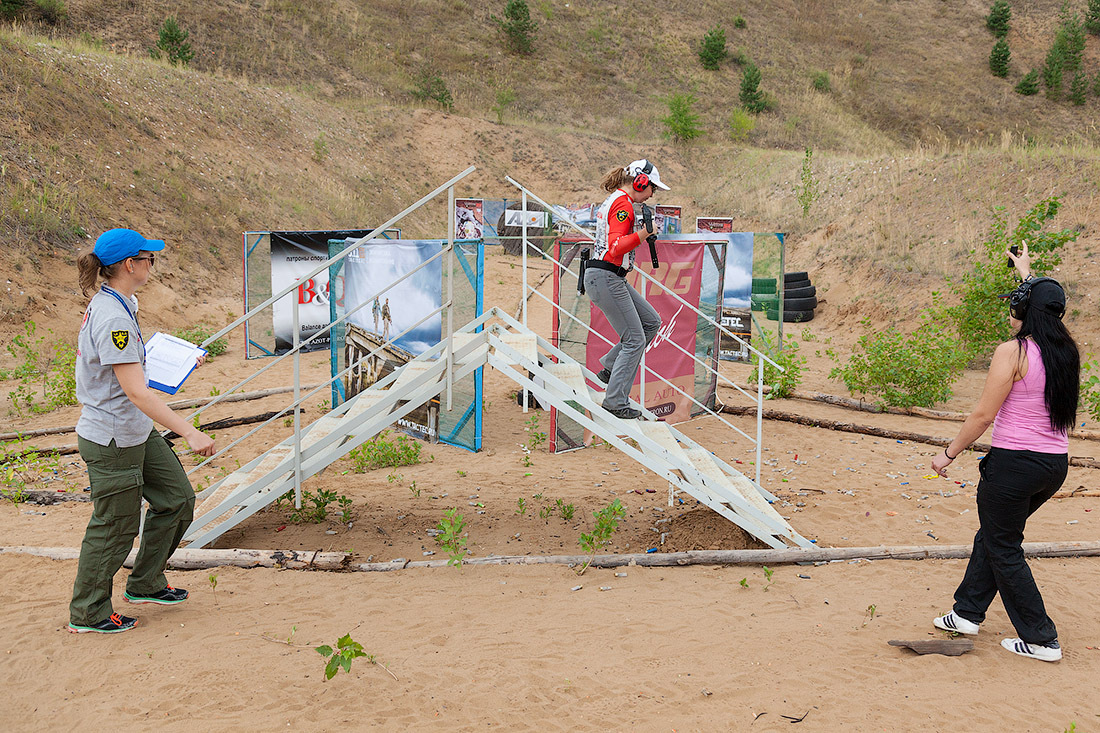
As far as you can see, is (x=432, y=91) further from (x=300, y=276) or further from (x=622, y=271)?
(x=622, y=271)

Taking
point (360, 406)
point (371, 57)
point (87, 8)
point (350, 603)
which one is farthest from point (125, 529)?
point (371, 57)

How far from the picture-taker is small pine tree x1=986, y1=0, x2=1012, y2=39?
53.3 meters

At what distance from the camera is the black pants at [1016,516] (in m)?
3.76

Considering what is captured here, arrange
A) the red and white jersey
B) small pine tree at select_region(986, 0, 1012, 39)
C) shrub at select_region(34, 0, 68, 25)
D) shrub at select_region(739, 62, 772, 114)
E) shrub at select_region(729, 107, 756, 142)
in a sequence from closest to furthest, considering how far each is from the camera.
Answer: the red and white jersey → shrub at select_region(34, 0, 68, 25) → shrub at select_region(729, 107, 756, 142) → shrub at select_region(739, 62, 772, 114) → small pine tree at select_region(986, 0, 1012, 39)

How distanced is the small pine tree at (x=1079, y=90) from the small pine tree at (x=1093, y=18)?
20.9 feet

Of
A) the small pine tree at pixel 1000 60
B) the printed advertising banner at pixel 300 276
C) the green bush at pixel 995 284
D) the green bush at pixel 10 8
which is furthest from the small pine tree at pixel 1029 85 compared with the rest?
the green bush at pixel 10 8

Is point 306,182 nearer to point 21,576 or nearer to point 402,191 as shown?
point 402,191

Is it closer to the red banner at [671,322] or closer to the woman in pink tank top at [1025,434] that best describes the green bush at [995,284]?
the red banner at [671,322]

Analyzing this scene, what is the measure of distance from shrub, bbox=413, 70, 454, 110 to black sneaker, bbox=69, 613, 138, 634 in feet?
126

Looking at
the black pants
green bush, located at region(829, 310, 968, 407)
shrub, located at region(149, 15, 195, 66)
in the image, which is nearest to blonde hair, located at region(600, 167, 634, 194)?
the black pants

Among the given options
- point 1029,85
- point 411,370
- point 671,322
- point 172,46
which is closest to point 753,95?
point 1029,85

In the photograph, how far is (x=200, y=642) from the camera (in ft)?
13.0

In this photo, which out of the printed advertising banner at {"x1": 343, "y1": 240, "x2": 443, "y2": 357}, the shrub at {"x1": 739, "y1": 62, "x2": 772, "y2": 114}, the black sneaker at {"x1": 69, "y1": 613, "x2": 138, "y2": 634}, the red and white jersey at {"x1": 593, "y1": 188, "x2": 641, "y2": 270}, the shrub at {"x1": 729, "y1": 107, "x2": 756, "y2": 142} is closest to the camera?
the black sneaker at {"x1": 69, "y1": 613, "x2": 138, "y2": 634}

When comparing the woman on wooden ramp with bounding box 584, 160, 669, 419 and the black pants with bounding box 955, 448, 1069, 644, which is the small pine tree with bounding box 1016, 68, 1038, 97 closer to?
the woman on wooden ramp with bounding box 584, 160, 669, 419
